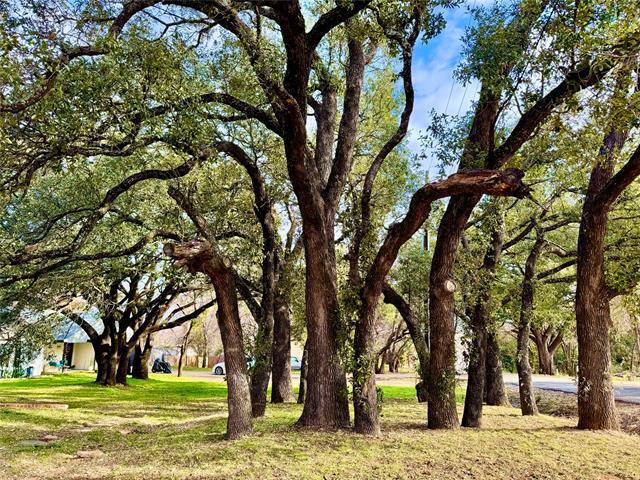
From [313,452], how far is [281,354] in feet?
23.8

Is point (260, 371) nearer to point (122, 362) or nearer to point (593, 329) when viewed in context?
point (593, 329)

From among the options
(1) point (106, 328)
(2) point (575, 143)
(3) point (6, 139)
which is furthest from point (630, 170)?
(1) point (106, 328)

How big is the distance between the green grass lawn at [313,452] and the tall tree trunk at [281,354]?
2.94 metres

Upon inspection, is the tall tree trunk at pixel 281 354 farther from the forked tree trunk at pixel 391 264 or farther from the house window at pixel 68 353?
the house window at pixel 68 353

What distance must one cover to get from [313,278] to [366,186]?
179 cm

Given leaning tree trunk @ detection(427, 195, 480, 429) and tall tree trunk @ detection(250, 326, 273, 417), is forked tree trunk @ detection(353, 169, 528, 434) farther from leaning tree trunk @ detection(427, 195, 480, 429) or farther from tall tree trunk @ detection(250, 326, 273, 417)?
tall tree trunk @ detection(250, 326, 273, 417)

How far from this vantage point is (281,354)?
13.4 meters

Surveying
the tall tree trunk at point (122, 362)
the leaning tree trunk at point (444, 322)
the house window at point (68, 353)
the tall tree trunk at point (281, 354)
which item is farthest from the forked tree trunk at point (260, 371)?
the house window at point (68, 353)

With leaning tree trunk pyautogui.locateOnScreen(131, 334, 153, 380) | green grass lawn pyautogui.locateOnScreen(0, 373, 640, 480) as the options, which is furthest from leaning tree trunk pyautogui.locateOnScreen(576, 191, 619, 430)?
leaning tree trunk pyautogui.locateOnScreen(131, 334, 153, 380)

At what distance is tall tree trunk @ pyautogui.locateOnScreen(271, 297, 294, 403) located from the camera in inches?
500

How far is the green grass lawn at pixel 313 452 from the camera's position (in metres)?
5.61

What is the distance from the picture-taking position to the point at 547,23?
19.5 ft

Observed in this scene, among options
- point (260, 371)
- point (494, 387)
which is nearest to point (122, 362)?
point (260, 371)

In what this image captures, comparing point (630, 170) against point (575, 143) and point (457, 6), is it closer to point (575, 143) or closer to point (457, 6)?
point (575, 143)
